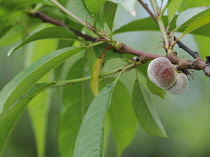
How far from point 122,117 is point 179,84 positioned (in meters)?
0.40

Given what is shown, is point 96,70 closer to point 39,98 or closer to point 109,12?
point 109,12

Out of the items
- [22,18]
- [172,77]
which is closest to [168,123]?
[22,18]

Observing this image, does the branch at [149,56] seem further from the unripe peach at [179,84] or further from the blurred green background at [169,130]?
the blurred green background at [169,130]

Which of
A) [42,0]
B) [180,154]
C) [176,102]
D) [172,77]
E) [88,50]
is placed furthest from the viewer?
[180,154]

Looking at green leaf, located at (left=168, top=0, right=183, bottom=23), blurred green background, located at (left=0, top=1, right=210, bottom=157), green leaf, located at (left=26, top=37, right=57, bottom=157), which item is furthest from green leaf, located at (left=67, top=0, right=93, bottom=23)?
blurred green background, located at (left=0, top=1, right=210, bottom=157)

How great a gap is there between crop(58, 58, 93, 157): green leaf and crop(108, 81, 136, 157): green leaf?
70 millimetres

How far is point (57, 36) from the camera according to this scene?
96 centimetres

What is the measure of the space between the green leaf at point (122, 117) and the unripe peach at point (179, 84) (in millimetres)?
339

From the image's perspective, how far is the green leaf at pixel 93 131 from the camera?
684 millimetres

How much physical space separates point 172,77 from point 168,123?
4886 millimetres

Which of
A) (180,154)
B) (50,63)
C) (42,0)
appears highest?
(42,0)

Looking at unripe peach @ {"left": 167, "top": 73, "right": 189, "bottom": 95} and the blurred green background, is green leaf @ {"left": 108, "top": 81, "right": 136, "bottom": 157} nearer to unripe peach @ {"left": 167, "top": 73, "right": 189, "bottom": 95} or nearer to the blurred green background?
unripe peach @ {"left": 167, "top": 73, "right": 189, "bottom": 95}

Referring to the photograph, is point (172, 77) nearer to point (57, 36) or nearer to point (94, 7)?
point (94, 7)

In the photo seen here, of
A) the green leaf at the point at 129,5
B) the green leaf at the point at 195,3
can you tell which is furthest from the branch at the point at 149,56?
the green leaf at the point at 195,3
